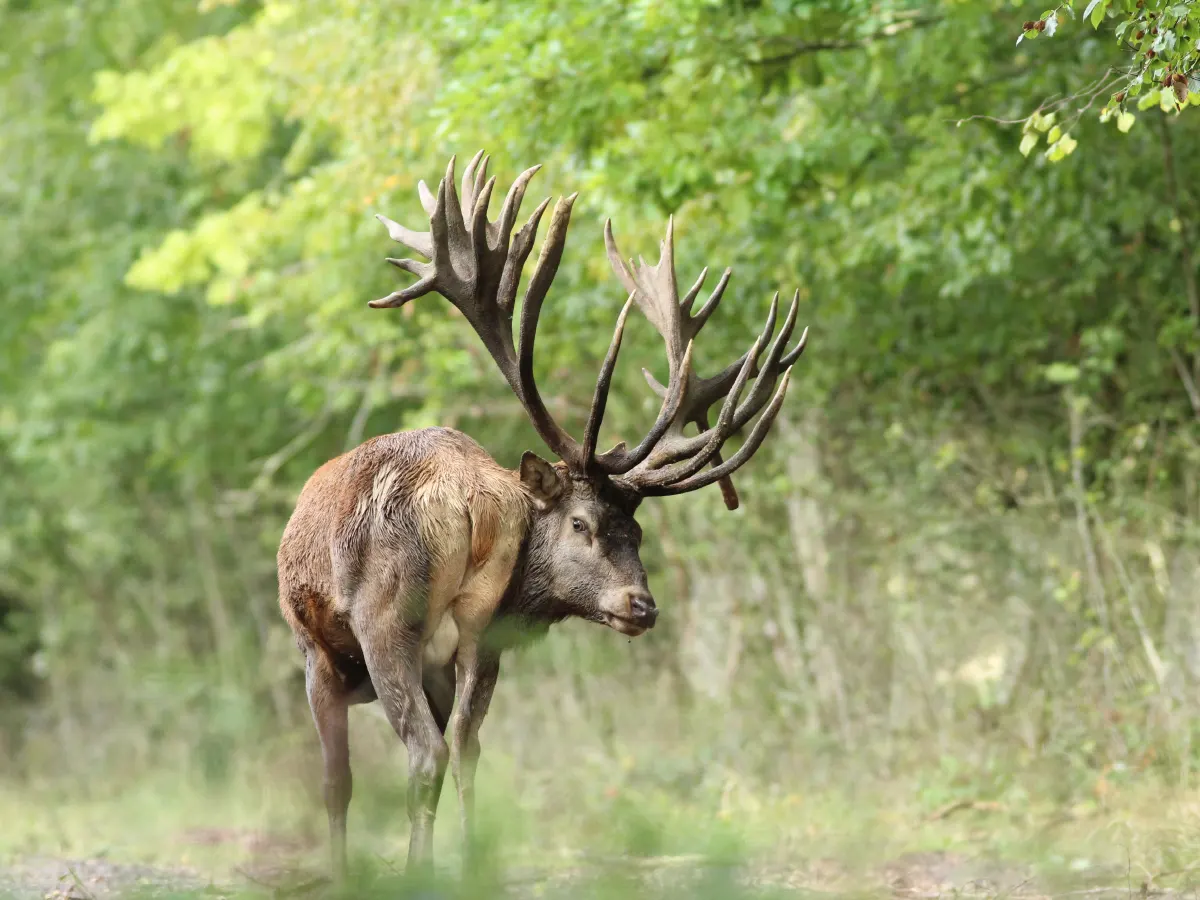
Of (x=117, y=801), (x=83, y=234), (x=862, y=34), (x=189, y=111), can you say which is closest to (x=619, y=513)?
(x=862, y=34)

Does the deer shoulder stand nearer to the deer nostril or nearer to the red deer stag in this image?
the red deer stag

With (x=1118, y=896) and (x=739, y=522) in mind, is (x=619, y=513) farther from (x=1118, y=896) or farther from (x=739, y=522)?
(x=739, y=522)

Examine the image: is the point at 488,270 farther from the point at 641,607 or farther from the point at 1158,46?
the point at 1158,46

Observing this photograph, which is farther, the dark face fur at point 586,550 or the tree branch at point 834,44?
the tree branch at point 834,44

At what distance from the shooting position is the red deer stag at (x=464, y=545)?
607 cm

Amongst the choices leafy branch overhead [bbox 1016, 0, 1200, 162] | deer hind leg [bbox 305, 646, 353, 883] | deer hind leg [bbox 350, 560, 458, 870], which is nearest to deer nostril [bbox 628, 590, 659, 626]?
deer hind leg [bbox 350, 560, 458, 870]

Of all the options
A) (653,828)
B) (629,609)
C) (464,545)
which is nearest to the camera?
(653,828)

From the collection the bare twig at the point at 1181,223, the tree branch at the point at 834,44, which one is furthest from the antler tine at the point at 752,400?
the bare twig at the point at 1181,223

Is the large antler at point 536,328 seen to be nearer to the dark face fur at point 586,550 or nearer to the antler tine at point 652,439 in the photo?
the antler tine at point 652,439

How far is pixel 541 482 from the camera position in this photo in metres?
6.46

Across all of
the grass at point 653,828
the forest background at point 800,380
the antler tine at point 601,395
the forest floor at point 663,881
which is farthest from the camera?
the forest background at point 800,380

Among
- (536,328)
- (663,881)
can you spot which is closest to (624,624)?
(663,881)

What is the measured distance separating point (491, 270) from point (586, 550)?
4.16 feet

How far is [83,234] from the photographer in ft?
65.5
